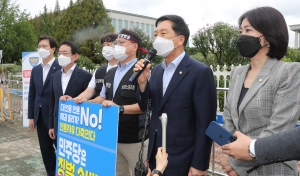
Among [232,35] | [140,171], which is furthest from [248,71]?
[232,35]

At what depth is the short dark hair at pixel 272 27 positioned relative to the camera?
5.99ft

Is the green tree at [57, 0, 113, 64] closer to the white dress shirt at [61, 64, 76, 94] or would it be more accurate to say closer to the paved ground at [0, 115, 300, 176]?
the paved ground at [0, 115, 300, 176]

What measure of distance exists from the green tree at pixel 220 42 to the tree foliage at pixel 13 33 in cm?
2852

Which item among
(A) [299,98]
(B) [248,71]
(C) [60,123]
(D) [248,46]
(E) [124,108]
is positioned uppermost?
(D) [248,46]

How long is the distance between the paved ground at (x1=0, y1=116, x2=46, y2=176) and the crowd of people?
2.38 metres

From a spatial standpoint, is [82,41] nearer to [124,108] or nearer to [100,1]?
[100,1]

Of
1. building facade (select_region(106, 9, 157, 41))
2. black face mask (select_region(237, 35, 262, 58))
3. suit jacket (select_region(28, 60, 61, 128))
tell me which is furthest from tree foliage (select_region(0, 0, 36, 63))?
black face mask (select_region(237, 35, 262, 58))

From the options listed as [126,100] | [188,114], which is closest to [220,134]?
[188,114]

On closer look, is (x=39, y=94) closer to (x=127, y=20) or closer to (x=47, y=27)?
(x=47, y=27)

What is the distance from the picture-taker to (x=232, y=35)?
1209 cm

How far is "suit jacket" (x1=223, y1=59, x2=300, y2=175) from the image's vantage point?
66.6 inches

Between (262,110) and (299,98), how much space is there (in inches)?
8.6

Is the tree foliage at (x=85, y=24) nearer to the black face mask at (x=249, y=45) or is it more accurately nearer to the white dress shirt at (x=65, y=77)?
the white dress shirt at (x=65, y=77)

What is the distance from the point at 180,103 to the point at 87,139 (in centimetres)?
101
